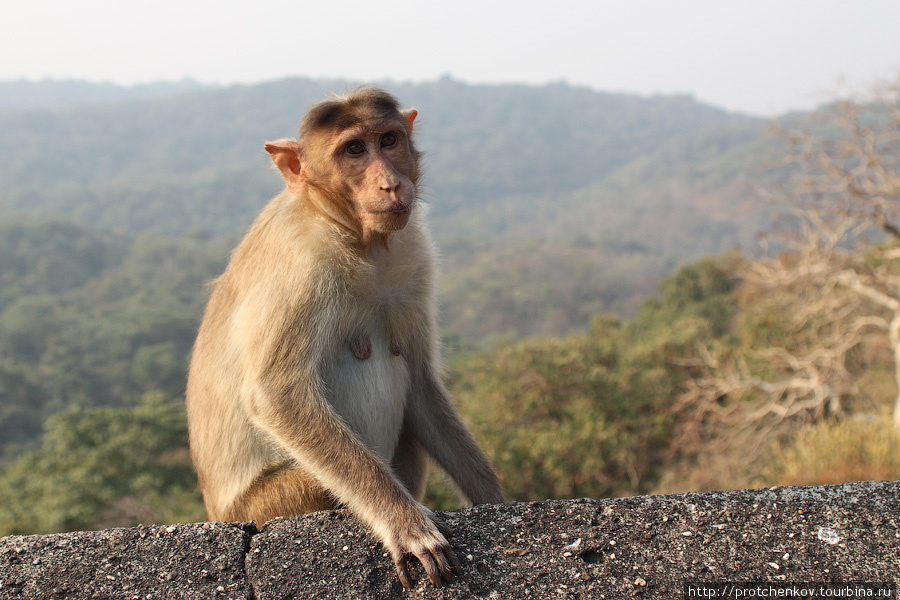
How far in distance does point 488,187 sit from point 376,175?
15904 centimetres

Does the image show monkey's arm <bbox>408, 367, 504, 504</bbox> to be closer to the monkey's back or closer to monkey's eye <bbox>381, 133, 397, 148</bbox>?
the monkey's back

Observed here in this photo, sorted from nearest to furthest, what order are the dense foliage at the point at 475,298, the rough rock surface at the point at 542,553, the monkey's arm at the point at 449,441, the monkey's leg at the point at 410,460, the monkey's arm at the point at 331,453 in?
the rough rock surface at the point at 542,553 < the monkey's arm at the point at 331,453 < the monkey's arm at the point at 449,441 < the monkey's leg at the point at 410,460 < the dense foliage at the point at 475,298

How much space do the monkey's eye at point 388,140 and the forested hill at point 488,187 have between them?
69104mm

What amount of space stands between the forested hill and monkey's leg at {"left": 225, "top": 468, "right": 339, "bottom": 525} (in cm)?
6921

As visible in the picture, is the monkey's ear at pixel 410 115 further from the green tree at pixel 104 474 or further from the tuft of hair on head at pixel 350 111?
the green tree at pixel 104 474

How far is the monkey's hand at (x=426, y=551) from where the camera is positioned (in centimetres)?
201

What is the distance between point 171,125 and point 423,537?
194370mm

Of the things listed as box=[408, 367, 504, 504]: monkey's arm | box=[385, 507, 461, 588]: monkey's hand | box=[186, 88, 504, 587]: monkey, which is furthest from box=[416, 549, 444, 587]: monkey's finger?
box=[408, 367, 504, 504]: monkey's arm

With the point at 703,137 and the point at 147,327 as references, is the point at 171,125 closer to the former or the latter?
the point at 703,137

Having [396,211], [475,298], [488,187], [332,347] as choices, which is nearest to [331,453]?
[332,347]

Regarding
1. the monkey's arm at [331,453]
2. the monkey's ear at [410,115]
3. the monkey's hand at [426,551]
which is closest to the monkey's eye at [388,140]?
the monkey's ear at [410,115]

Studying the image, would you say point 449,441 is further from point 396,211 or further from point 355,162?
point 355,162

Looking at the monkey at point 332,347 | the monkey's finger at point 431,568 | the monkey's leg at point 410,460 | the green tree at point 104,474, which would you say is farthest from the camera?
the green tree at point 104,474

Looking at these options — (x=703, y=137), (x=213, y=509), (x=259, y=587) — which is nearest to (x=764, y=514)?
(x=259, y=587)
